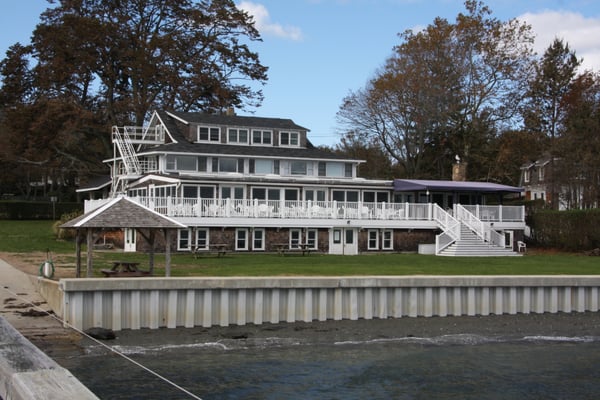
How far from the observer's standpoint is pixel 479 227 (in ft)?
150

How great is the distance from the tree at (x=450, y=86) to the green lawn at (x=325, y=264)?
23.9m

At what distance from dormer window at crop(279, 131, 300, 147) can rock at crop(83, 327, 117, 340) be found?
37.3m

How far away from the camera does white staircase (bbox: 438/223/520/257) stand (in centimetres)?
4341

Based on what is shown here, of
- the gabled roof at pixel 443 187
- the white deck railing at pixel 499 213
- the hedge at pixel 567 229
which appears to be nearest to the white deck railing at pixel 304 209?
the white deck railing at pixel 499 213

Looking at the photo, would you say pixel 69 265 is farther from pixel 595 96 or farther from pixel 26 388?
pixel 595 96

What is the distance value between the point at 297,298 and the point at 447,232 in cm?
2396

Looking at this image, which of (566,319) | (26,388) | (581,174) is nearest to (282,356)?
(566,319)

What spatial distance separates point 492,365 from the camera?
19.2 metres

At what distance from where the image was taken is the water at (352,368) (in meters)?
16.2

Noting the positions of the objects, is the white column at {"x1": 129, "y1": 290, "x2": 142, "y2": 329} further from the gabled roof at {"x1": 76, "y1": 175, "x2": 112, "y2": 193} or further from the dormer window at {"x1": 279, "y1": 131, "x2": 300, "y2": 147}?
the gabled roof at {"x1": 76, "y1": 175, "x2": 112, "y2": 193}

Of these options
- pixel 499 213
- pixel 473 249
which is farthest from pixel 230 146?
pixel 473 249

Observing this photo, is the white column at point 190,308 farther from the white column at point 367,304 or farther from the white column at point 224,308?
the white column at point 367,304

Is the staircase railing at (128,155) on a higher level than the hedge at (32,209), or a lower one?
higher

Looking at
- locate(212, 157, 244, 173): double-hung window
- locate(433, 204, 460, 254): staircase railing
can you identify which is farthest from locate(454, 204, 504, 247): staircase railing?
locate(212, 157, 244, 173): double-hung window
